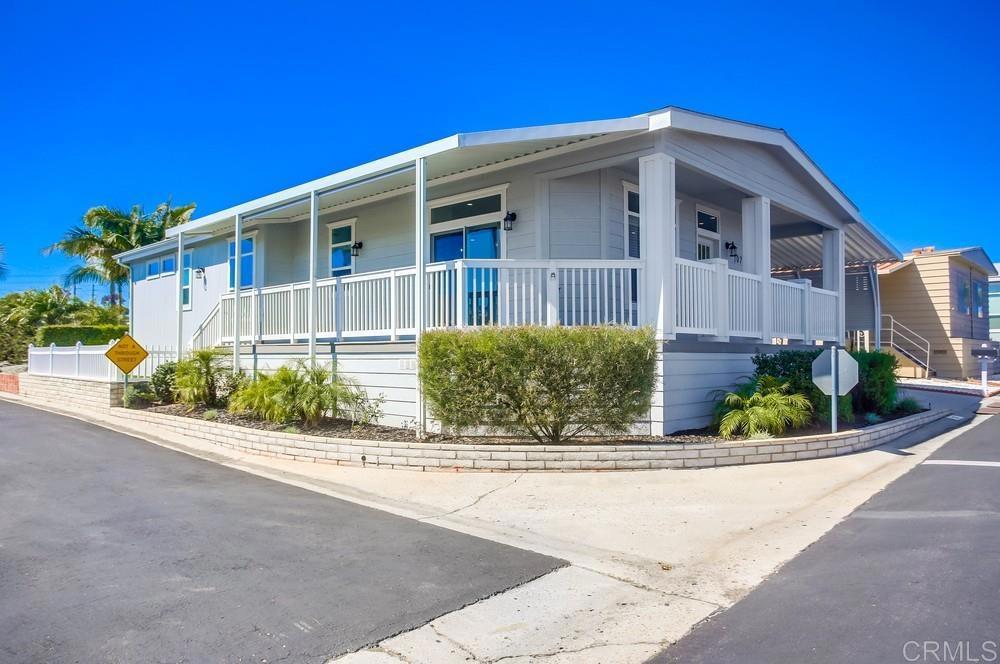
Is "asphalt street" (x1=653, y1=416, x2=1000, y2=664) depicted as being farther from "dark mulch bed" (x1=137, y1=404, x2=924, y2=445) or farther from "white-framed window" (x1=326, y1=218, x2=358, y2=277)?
"white-framed window" (x1=326, y1=218, x2=358, y2=277)

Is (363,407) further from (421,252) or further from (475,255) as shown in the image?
(475,255)

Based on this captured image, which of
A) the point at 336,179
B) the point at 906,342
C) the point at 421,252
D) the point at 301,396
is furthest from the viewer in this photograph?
the point at 906,342

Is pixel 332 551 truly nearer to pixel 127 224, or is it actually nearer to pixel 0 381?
pixel 0 381

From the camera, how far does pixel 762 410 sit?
9.23m

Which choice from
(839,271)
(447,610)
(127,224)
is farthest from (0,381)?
(839,271)

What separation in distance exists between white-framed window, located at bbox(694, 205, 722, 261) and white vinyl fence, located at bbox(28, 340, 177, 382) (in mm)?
11461

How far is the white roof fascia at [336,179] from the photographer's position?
9266mm

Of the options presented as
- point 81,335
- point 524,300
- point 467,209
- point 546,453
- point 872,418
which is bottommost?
point 546,453

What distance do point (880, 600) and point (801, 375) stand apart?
6.38 metres

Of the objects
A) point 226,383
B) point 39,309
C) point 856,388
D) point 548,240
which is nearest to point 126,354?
point 226,383

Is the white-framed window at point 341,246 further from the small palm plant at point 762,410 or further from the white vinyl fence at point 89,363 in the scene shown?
the small palm plant at point 762,410

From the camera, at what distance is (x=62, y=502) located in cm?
681

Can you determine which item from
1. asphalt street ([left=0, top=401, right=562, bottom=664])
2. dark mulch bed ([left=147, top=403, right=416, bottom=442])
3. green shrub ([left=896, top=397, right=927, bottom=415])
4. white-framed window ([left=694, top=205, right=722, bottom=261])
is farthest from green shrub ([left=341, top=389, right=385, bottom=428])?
green shrub ([left=896, top=397, right=927, bottom=415])

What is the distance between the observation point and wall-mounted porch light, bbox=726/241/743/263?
1470 cm
